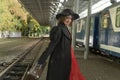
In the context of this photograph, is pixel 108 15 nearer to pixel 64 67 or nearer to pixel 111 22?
pixel 111 22

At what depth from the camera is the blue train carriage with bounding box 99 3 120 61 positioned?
61.8 feet

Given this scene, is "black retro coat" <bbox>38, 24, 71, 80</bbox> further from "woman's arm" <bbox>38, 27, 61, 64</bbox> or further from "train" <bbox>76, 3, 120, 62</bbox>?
"train" <bbox>76, 3, 120, 62</bbox>

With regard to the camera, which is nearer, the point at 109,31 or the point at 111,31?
the point at 111,31

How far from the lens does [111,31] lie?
20234 mm

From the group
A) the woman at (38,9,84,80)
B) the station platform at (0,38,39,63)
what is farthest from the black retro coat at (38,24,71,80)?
the station platform at (0,38,39,63)

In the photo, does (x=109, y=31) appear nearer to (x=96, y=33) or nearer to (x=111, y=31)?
(x=111, y=31)

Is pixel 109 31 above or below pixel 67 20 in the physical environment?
below

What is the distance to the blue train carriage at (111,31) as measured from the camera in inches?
741

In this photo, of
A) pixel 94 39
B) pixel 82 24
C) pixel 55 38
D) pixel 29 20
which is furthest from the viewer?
pixel 29 20

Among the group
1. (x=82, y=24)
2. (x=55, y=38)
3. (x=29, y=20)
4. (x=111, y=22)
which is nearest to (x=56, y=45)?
(x=55, y=38)

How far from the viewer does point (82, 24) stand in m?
34.9

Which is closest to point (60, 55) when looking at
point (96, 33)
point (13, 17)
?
point (96, 33)

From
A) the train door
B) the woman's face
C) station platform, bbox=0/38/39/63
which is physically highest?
the woman's face

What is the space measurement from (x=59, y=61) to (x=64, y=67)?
13cm
